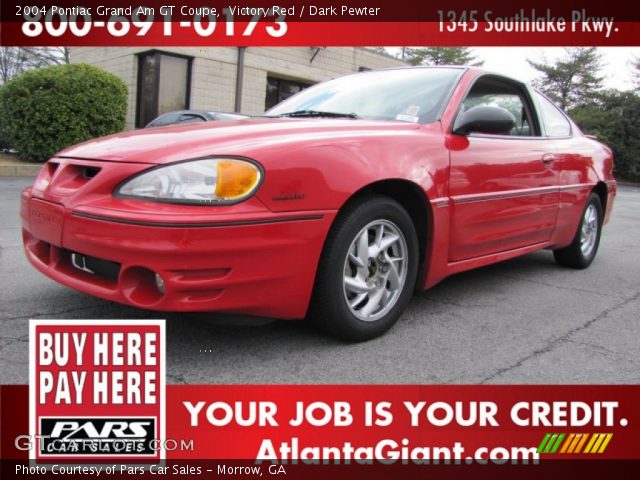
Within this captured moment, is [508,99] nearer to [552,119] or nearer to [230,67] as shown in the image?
[552,119]

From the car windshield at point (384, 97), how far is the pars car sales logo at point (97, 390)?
169 centimetres

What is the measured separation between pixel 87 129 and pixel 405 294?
401 inches

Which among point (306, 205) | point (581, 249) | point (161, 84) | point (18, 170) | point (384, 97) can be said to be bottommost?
point (18, 170)

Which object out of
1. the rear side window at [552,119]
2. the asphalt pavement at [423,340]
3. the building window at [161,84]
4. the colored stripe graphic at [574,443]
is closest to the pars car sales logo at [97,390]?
the asphalt pavement at [423,340]

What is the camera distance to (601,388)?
2.36 meters

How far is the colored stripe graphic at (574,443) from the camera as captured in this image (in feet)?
6.46

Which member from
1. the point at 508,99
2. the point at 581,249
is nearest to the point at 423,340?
the point at 508,99

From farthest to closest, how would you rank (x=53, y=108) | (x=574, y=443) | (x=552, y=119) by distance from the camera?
1. (x=53, y=108)
2. (x=552, y=119)
3. (x=574, y=443)

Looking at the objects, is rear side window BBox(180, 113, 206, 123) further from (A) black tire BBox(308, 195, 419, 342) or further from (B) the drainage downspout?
(A) black tire BBox(308, 195, 419, 342)

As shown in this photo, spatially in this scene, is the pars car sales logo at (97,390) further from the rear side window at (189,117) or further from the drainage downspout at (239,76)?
the drainage downspout at (239,76)

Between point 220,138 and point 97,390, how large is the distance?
1.08m

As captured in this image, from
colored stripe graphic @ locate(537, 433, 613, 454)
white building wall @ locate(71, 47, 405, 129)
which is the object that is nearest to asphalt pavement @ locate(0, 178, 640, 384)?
colored stripe graphic @ locate(537, 433, 613, 454)

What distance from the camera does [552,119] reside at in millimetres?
4367

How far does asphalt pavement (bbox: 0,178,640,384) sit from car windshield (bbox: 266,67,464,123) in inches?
43.5
